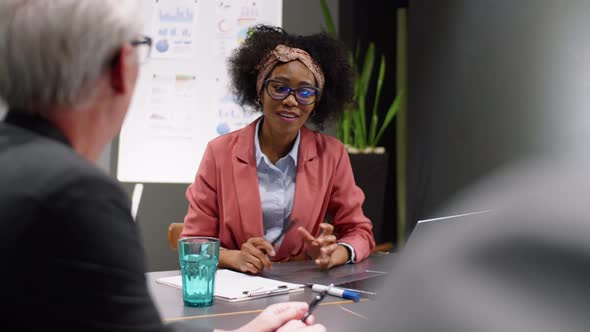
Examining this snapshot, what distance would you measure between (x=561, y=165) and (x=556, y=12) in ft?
8.97

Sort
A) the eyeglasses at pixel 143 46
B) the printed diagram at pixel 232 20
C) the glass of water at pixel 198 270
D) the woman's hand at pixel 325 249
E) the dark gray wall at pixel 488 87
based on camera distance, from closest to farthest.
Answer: the eyeglasses at pixel 143 46 < the glass of water at pixel 198 270 < the woman's hand at pixel 325 249 < the dark gray wall at pixel 488 87 < the printed diagram at pixel 232 20

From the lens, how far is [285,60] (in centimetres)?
230

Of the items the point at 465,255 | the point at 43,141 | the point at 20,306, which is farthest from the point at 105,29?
the point at 465,255

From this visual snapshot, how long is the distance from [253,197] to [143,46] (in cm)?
147

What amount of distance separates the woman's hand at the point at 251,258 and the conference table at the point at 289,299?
0.04 m

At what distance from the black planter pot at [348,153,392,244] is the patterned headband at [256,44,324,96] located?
1146mm

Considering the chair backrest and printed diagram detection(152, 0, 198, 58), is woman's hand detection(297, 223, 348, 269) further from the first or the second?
printed diagram detection(152, 0, 198, 58)

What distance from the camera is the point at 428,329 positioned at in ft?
1.01

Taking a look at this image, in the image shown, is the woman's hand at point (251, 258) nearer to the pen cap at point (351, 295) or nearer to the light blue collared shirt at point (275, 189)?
the pen cap at point (351, 295)

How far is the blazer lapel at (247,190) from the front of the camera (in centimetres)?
218

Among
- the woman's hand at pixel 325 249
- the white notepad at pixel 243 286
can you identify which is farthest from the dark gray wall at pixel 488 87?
the white notepad at pixel 243 286

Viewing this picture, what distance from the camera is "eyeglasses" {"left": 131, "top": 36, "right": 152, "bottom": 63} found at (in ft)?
2.36

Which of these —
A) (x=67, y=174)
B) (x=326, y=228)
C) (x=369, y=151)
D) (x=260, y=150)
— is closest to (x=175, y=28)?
(x=369, y=151)

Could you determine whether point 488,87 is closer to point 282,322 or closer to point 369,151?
point 369,151
